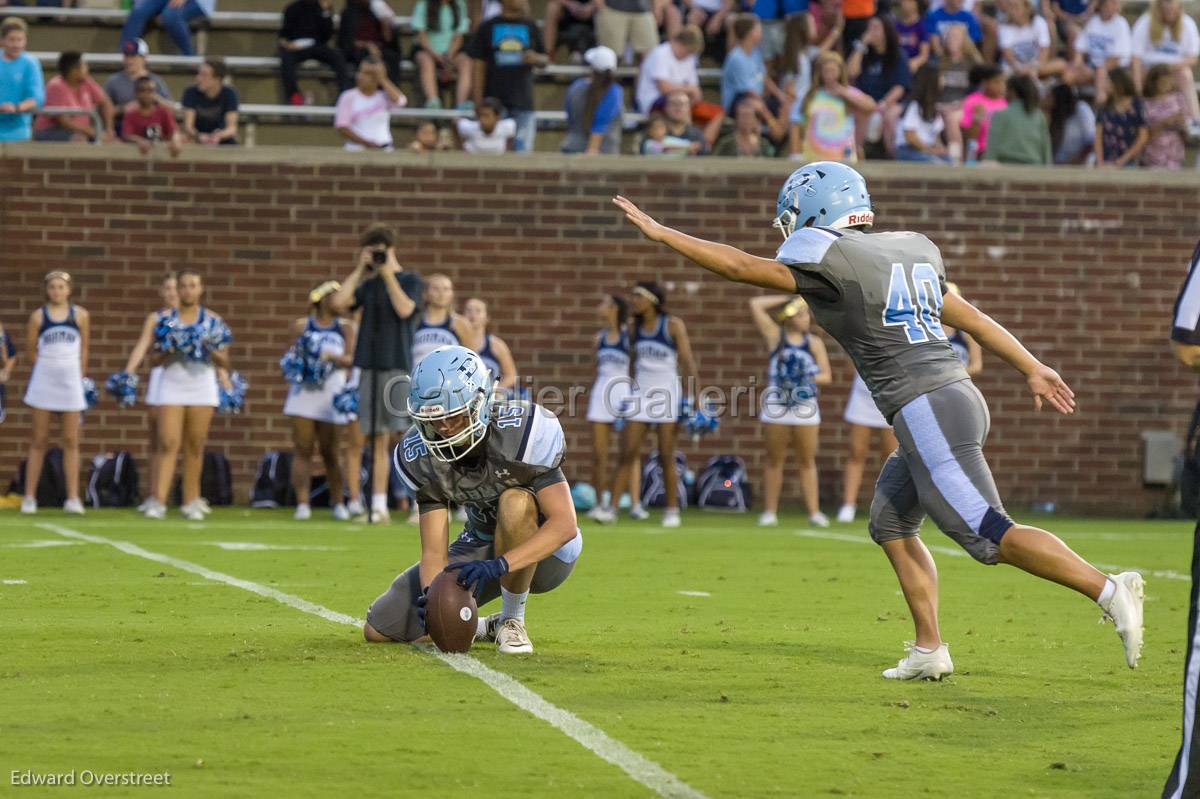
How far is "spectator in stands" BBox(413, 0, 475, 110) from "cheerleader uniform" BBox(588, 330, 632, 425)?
14.9 ft

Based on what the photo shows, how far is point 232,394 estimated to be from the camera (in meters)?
16.7

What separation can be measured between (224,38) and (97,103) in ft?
7.57

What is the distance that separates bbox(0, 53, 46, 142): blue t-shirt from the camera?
18203 millimetres

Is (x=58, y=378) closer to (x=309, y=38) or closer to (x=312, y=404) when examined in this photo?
(x=312, y=404)

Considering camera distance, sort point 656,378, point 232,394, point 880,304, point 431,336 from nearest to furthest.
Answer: point 880,304 → point 431,336 → point 656,378 → point 232,394

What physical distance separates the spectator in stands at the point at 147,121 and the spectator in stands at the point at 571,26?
4523mm

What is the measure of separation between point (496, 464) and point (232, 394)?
9.96 meters

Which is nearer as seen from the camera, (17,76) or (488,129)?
(17,76)

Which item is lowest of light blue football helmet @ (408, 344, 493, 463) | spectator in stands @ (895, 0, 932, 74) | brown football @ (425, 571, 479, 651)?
brown football @ (425, 571, 479, 651)

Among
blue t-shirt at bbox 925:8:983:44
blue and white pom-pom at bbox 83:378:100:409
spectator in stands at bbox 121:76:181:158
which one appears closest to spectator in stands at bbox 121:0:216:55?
spectator in stands at bbox 121:76:181:158

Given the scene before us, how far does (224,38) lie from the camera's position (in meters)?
20.6

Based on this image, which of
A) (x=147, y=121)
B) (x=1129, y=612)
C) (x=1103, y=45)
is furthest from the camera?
(x=1103, y=45)

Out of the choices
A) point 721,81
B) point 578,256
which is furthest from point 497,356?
point 721,81

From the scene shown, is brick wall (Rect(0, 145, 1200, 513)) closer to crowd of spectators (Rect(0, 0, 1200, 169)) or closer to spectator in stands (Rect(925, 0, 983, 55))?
crowd of spectators (Rect(0, 0, 1200, 169))
